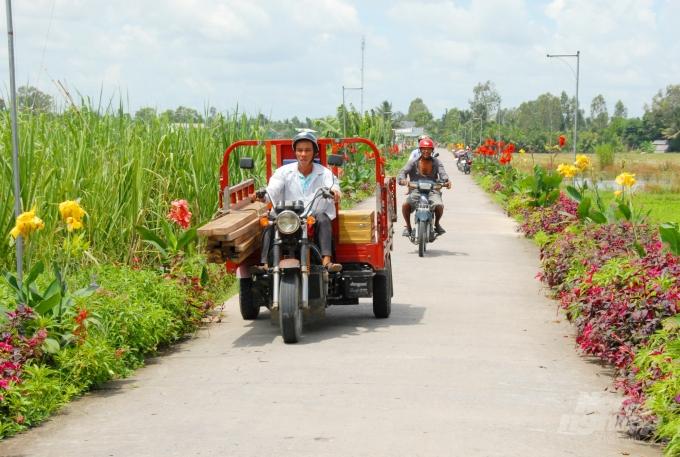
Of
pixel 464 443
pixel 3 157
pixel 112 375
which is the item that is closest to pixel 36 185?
pixel 3 157

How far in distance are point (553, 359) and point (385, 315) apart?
2323 mm

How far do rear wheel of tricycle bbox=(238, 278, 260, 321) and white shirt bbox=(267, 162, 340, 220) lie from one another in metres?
0.86

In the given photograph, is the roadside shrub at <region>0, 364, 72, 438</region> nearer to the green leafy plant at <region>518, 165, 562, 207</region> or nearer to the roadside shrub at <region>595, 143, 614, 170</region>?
the green leafy plant at <region>518, 165, 562, 207</region>

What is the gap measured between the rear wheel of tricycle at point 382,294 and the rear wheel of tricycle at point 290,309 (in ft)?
4.08

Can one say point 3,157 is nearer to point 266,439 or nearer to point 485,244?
point 266,439

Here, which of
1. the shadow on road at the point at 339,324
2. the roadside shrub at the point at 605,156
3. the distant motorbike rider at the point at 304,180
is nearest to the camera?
the shadow on road at the point at 339,324

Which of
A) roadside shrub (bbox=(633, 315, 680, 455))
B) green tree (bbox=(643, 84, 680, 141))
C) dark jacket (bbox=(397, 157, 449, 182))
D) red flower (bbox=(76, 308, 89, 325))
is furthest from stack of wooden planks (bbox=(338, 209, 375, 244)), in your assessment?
green tree (bbox=(643, 84, 680, 141))

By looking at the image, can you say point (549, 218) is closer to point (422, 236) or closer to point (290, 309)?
point (422, 236)

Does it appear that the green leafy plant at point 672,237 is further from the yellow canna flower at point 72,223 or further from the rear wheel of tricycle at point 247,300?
the yellow canna flower at point 72,223

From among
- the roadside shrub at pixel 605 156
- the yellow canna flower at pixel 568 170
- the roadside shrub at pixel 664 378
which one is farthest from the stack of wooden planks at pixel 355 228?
the roadside shrub at pixel 605 156

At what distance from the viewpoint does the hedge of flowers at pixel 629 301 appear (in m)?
6.26

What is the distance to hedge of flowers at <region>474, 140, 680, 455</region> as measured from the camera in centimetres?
626

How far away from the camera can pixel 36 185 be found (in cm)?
1030

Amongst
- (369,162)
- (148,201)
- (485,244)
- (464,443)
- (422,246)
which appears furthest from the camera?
(369,162)
